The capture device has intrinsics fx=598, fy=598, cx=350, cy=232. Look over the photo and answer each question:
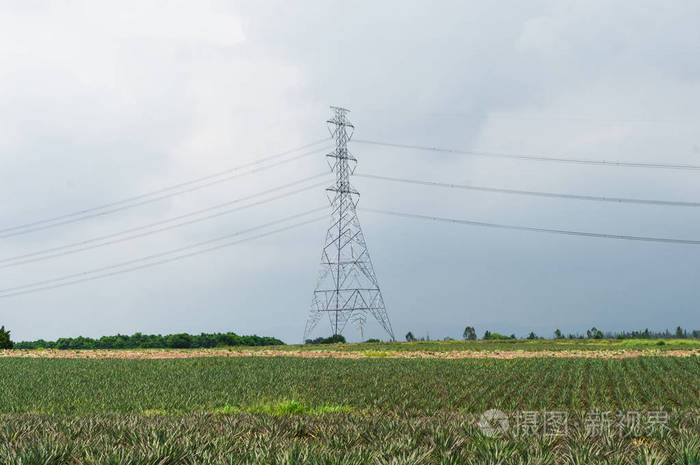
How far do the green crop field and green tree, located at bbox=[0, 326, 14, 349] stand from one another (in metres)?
34.5

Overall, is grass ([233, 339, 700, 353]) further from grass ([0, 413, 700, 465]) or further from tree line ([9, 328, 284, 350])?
grass ([0, 413, 700, 465])

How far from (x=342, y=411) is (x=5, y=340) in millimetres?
72427

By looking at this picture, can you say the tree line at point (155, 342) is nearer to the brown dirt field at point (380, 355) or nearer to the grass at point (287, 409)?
the brown dirt field at point (380, 355)

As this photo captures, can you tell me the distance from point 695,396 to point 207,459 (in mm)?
24820

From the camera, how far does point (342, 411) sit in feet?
65.7

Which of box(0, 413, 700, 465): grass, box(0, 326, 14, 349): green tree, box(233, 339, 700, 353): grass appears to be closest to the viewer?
box(0, 413, 700, 465): grass

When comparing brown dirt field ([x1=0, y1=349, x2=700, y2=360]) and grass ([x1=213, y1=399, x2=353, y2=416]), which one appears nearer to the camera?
grass ([x1=213, y1=399, x2=353, y2=416])

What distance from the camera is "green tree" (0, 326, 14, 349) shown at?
76.4 metres

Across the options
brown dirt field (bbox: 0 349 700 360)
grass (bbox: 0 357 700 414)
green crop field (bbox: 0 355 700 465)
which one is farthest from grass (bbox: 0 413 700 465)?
brown dirt field (bbox: 0 349 700 360)

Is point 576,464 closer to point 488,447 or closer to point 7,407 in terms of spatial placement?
point 488,447

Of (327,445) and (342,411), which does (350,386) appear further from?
(327,445)

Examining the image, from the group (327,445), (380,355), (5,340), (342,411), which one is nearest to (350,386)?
(342,411)

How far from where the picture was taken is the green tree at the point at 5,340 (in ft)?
251

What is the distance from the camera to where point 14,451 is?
9.24 meters
